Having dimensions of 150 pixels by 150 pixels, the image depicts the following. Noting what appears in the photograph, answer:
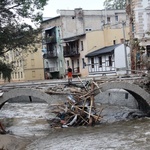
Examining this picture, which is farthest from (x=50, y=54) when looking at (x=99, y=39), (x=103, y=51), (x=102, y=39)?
(x=103, y=51)

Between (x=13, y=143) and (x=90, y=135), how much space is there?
4.78 meters

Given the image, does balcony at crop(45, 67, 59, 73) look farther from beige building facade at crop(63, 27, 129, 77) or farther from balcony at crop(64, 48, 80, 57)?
beige building facade at crop(63, 27, 129, 77)

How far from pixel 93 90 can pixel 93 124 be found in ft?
8.58

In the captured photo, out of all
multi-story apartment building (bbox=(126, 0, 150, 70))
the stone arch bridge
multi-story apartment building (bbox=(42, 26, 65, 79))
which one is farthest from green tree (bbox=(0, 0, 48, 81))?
multi-story apartment building (bbox=(42, 26, 65, 79))

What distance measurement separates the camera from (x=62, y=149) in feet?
66.4

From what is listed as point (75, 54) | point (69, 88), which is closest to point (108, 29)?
point (75, 54)

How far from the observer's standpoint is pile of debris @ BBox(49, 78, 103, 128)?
90.8 feet

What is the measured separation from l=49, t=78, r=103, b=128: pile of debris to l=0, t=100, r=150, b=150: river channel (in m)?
0.75

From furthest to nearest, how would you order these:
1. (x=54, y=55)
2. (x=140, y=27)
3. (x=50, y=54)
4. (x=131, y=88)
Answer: (x=50, y=54) → (x=54, y=55) → (x=140, y=27) → (x=131, y=88)

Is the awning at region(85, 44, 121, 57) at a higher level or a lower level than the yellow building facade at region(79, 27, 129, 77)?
lower

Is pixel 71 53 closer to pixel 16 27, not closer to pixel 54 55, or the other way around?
pixel 54 55

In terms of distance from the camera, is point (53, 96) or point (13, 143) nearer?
point (13, 143)

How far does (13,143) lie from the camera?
71.1ft

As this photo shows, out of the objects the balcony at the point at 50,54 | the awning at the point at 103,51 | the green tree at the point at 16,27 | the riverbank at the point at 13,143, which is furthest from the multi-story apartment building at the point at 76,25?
the riverbank at the point at 13,143
